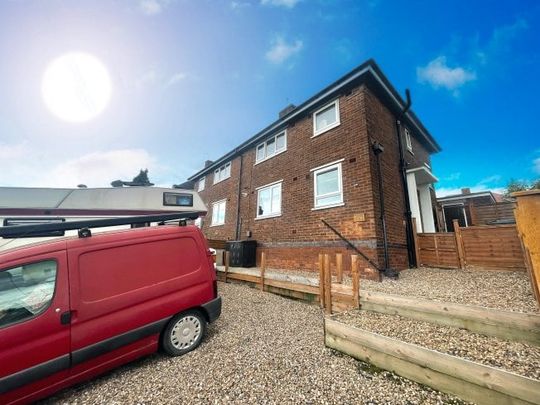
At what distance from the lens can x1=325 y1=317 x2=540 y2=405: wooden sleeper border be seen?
2058mm

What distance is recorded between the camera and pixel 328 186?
8.84m

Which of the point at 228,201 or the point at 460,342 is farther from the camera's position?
the point at 228,201

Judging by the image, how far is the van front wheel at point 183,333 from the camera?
356cm

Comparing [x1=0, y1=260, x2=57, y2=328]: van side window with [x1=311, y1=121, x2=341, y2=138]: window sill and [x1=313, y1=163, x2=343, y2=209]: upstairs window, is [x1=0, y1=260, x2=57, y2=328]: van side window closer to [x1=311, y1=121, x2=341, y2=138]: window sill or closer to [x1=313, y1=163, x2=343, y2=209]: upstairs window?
[x1=313, y1=163, x2=343, y2=209]: upstairs window

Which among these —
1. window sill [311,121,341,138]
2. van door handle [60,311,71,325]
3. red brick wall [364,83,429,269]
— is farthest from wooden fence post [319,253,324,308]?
window sill [311,121,341,138]

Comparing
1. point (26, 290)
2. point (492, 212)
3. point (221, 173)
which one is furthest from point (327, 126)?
point (492, 212)

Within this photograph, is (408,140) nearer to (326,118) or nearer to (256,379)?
(326,118)

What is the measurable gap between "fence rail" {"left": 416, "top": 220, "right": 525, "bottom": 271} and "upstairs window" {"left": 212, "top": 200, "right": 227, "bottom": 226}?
10860 millimetres

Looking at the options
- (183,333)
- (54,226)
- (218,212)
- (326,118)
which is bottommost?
(183,333)

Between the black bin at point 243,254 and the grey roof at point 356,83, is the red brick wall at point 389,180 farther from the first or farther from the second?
the black bin at point 243,254

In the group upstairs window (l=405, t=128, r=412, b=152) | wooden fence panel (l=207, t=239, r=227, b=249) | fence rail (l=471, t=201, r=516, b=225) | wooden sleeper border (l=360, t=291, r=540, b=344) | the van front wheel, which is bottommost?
the van front wheel

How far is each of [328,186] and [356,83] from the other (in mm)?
4035

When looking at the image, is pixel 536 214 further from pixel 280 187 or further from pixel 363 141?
pixel 280 187

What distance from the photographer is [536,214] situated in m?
2.24
